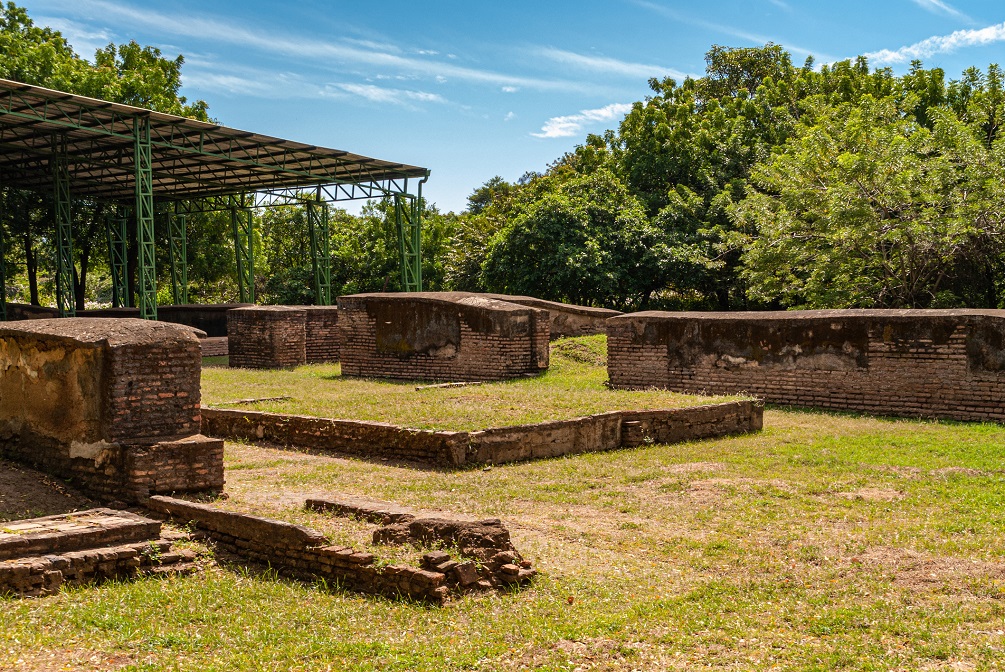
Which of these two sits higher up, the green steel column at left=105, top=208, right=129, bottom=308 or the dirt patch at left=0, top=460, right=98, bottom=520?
the green steel column at left=105, top=208, right=129, bottom=308

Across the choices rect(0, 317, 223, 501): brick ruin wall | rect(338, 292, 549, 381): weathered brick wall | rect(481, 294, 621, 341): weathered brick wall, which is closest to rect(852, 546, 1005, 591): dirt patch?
rect(0, 317, 223, 501): brick ruin wall

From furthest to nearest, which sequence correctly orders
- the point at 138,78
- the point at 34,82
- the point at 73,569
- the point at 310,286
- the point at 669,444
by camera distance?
the point at 310,286 → the point at 138,78 → the point at 34,82 → the point at 669,444 → the point at 73,569

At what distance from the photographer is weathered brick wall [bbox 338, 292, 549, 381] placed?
14336 mm

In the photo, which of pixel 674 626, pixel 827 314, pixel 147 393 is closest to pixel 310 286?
pixel 827 314

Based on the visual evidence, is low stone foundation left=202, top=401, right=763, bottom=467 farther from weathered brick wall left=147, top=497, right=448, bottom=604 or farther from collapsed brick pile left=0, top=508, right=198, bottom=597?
collapsed brick pile left=0, top=508, right=198, bottom=597

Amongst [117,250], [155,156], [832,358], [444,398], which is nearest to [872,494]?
[832,358]

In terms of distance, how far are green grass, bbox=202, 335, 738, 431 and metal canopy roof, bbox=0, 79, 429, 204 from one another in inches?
263

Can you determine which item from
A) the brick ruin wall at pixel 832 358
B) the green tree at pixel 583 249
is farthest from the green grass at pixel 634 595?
the green tree at pixel 583 249

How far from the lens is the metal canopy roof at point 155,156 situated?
18.2 meters

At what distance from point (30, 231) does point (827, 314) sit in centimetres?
2524

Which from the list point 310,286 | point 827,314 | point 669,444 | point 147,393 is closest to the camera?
point 147,393

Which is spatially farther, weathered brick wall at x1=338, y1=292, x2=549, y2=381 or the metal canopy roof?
the metal canopy roof

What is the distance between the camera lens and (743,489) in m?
7.47

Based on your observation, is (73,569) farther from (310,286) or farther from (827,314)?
(310,286)
